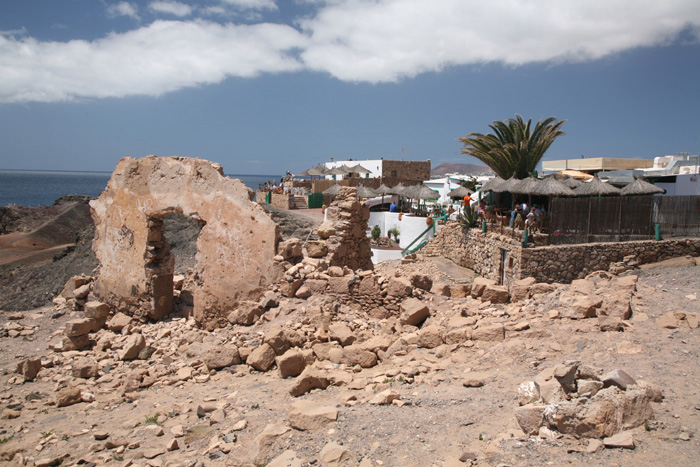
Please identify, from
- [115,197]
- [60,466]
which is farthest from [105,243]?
[60,466]

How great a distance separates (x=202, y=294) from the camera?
31.4 feet

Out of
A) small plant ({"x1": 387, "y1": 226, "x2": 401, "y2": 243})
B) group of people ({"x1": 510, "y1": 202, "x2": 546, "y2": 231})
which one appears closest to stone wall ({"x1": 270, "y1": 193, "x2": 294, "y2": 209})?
small plant ({"x1": 387, "y1": 226, "x2": 401, "y2": 243})

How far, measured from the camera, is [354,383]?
629cm

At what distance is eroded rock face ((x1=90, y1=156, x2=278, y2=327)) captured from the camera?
9414mm

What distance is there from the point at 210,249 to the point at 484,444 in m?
6.98

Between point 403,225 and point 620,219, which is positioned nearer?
point 620,219

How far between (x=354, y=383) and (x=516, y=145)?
1857 cm

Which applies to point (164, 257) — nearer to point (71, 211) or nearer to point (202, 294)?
point (202, 294)

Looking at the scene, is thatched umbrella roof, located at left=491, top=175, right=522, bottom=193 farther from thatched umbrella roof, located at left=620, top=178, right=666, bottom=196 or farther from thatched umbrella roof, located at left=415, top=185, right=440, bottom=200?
thatched umbrella roof, located at left=415, top=185, right=440, bottom=200

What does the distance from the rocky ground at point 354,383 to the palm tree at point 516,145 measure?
41.5 feet

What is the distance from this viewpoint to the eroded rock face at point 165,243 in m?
9.41

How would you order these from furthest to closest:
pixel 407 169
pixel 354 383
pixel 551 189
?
pixel 407 169, pixel 551 189, pixel 354 383

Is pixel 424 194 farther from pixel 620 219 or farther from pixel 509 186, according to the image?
pixel 620 219

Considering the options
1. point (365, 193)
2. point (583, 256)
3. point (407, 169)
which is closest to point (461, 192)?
point (365, 193)
